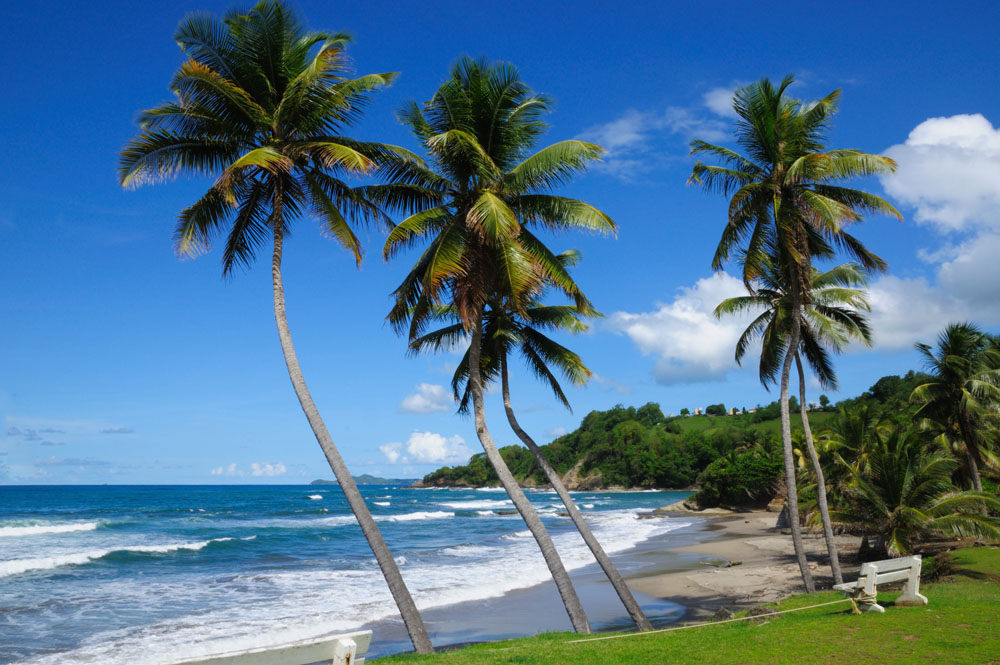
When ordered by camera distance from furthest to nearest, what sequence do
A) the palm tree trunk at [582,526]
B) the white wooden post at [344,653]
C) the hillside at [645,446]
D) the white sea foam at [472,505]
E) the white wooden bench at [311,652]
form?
1. the hillside at [645,446]
2. the white sea foam at [472,505]
3. the palm tree trunk at [582,526]
4. the white wooden post at [344,653]
5. the white wooden bench at [311,652]

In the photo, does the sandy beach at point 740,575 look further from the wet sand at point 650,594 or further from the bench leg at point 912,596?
the bench leg at point 912,596

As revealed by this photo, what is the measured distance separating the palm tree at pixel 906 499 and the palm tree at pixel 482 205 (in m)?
10.4

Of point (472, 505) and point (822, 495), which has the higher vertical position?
point (822, 495)

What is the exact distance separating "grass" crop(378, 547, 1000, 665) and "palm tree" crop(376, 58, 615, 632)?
6.52ft

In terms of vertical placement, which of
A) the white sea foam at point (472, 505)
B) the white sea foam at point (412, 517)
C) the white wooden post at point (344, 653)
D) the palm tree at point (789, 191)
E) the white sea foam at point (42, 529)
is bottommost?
the white sea foam at point (472, 505)

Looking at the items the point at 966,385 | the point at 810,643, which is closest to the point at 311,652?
the point at 810,643

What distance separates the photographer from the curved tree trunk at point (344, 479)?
9.21 meters

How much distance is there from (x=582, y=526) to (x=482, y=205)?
5974 mm

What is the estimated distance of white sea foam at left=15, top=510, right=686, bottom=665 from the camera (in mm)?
13117

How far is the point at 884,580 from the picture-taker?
9430 mm

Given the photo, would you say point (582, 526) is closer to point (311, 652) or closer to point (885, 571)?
point (885, 571)

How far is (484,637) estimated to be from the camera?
44.2 feet

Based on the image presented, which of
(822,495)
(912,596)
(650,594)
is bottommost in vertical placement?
(650,594)

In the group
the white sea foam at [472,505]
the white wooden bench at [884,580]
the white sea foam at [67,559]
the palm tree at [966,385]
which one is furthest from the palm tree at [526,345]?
the white sea foam at [472,505]
